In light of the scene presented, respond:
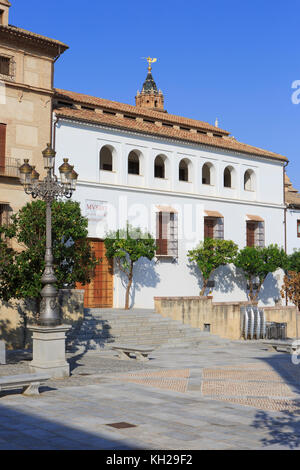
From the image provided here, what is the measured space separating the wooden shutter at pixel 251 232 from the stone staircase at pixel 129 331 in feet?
30.1

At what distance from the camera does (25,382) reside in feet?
35.1

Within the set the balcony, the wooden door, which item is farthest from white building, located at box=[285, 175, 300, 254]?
the balcony

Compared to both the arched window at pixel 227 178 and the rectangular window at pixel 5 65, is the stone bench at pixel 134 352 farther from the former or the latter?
the arched window at pixel 227 178

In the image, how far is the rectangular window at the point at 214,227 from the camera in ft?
96.5

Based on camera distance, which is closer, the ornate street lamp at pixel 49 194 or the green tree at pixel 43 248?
the ornate street lamp at pixel 49 194

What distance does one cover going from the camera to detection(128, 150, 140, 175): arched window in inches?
1102

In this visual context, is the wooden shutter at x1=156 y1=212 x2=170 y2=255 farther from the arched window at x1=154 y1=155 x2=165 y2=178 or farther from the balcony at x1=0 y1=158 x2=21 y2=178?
the balcony at x1=0 y1=158 x2=21 y2=178

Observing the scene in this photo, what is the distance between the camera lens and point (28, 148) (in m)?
22.6

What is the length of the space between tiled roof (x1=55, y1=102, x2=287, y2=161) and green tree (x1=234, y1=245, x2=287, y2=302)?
576cm

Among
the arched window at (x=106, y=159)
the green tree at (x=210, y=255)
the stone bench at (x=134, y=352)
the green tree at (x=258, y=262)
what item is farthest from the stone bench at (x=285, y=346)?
the arched window at (x=106, y=159)

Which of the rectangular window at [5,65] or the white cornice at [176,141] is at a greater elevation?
the rectangular window at [5,65]

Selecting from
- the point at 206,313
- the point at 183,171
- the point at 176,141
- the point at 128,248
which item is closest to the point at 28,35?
the point at 176,141

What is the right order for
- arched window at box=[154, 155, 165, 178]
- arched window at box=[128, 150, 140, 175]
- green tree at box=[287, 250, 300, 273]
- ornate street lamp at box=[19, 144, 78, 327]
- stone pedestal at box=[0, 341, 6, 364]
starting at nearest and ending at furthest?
1. ornate street lamp at box=[19, 144, 78, 327]
2. stone pedestal at box=[0, 341, 6, 364]
3. arched window at box=[128, 150, 140, 175]
4. arched window at box=[154, 155, 165, 178]
5. green tree at box=[287, 250, 300, 273]
